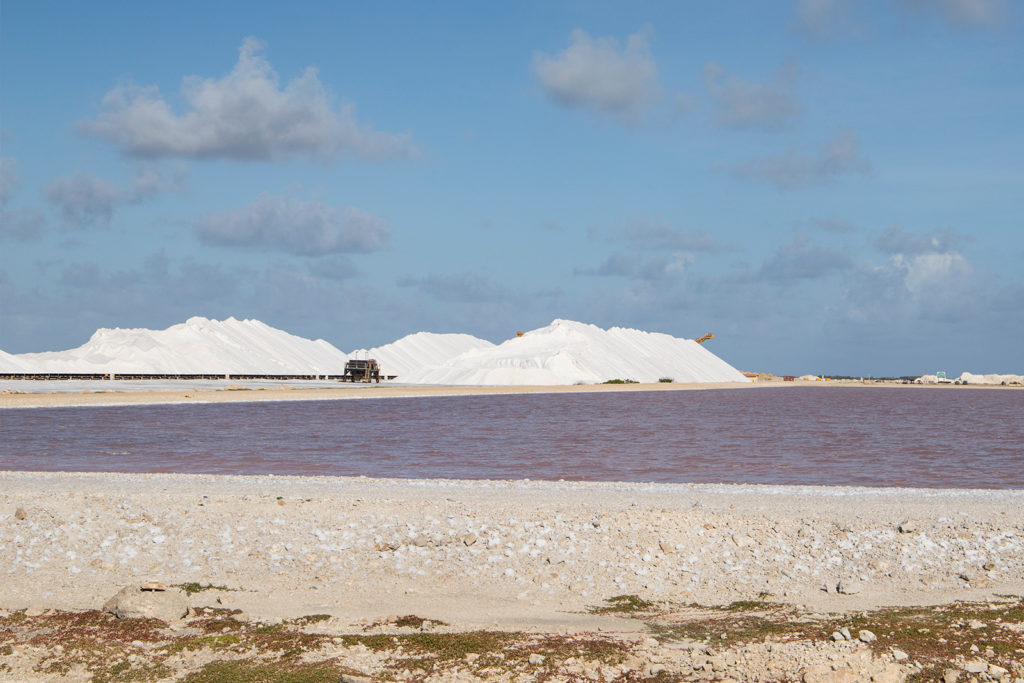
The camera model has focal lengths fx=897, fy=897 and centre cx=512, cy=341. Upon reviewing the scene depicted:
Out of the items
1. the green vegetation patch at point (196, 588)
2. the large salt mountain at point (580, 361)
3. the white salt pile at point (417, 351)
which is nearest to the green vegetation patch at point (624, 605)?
the green vegetation patch at point (196, 588)

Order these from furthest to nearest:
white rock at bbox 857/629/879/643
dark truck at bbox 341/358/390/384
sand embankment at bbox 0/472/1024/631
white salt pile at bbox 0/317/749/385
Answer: white salt pile at bbox 0/317/749/385 < dark truck at bbox 341/358/390/384 < sand embankment at bbox 0/472/1024/631 < white rock at bbox 857/629/879/643

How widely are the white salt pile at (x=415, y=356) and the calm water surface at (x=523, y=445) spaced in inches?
2012

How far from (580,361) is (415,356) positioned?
33063 mm

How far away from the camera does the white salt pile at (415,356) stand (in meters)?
92.6

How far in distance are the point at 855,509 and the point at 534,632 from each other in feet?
21.6

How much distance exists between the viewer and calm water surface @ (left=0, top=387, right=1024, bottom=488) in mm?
19766

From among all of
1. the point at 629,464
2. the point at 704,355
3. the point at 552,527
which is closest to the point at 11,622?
the point at 552,527

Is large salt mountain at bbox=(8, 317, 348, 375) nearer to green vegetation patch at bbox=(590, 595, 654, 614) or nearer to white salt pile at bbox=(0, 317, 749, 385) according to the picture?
white salt pile at bbox=(0, 317, 749, 385)

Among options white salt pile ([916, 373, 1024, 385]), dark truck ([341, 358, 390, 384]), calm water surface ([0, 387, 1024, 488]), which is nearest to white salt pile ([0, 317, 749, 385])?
dark truck ([341, 358, 390, 384])

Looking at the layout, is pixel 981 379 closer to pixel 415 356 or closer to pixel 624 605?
pixel 415 356

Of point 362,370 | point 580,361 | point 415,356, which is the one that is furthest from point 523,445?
point 415,356

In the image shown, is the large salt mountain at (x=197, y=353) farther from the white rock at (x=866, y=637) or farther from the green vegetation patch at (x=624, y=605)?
the white rock at (x=866, y=637)

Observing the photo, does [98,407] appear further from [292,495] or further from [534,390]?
[534,390]

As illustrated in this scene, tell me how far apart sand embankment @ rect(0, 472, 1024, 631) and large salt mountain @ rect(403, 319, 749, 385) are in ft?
252
